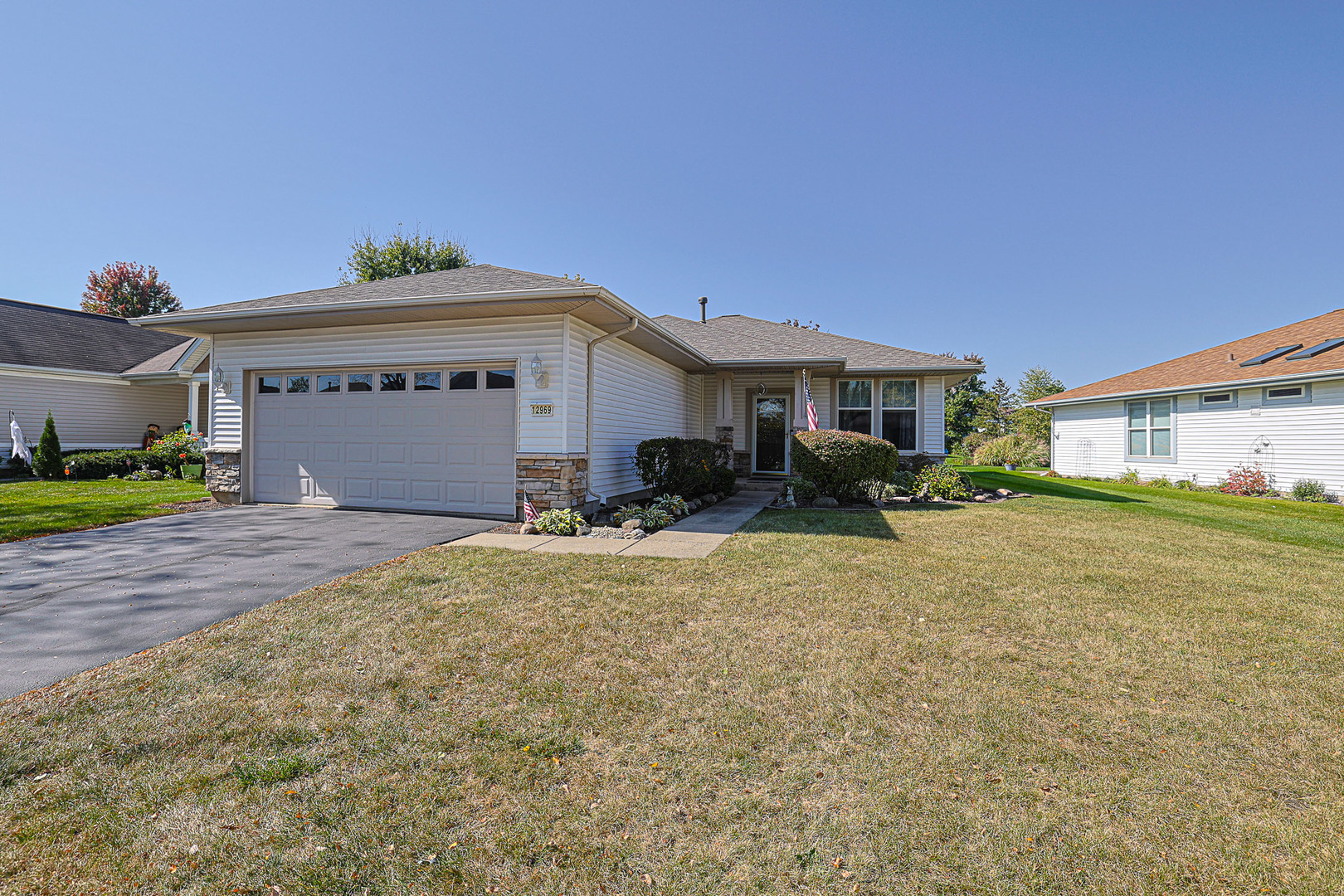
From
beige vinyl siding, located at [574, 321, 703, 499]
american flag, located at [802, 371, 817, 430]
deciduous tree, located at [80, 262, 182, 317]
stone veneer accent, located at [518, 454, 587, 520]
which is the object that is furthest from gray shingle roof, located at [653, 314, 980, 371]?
deciduous tree, located at [80, 262, 182, 317]

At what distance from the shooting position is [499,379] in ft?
25.9

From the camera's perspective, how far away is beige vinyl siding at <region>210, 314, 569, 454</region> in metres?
7.48

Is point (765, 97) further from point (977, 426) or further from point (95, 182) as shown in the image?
point (977, 426)

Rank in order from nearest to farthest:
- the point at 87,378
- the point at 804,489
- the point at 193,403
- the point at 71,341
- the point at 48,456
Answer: the point at 804,489, the point at 48,456, the point at 193,403, the point at 87,378, the point at 71,341

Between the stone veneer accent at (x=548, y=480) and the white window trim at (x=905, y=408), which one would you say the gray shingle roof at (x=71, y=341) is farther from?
the white window trim at (x=905, y=408)

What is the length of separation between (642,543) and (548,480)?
177 centimetres

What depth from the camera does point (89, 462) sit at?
512 inches

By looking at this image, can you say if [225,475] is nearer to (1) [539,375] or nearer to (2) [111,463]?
(1) [539,375]

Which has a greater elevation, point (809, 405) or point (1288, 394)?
point (1288, 394)

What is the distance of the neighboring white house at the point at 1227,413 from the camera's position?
11281mm

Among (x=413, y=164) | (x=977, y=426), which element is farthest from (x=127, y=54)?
(x=977, y=426)

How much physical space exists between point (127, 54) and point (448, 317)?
7070mm

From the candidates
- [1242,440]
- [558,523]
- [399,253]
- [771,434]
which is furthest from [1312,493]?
[399,253]

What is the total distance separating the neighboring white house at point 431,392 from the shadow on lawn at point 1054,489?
29.9ft
